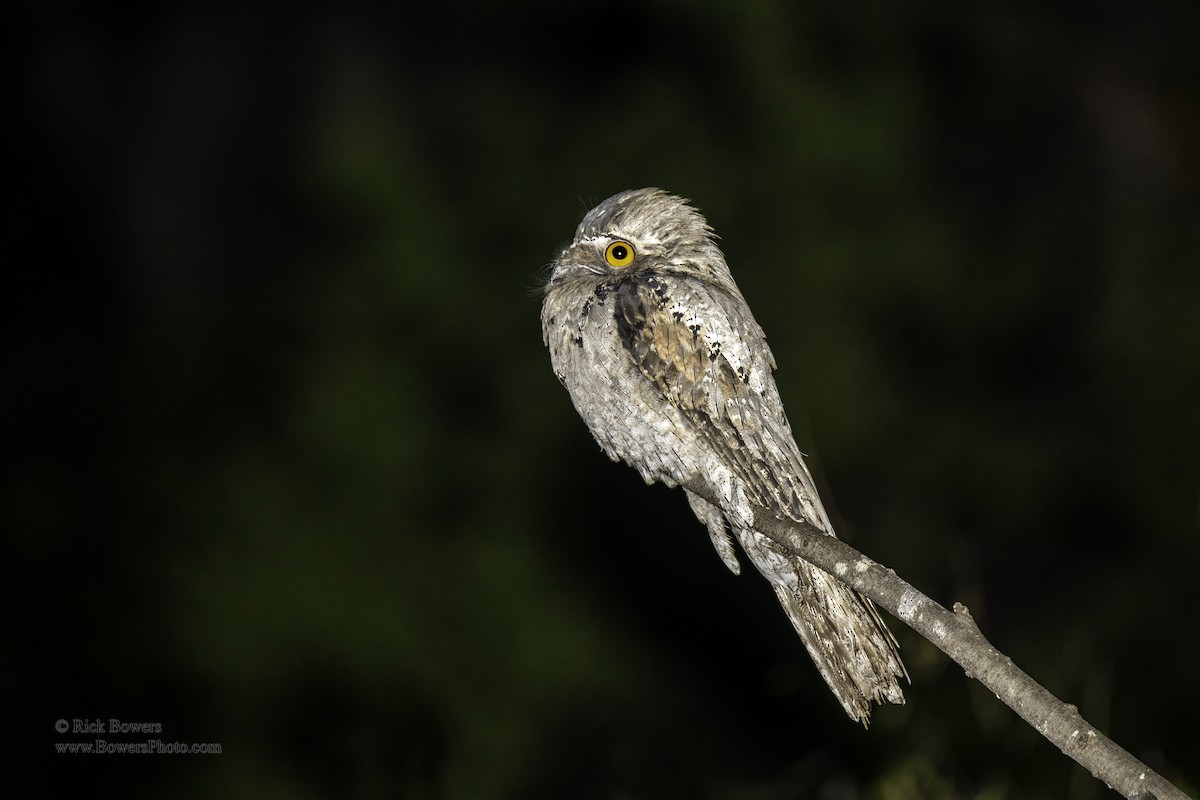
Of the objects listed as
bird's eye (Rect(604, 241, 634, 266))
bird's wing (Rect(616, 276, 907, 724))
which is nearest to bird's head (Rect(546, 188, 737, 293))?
bird's eye (Rect(604, 241, 634, 266))

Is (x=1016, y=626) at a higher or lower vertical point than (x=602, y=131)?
lower

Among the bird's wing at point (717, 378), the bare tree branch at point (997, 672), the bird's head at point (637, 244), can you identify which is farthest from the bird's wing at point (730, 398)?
the bare tree branch at point (997, 672)

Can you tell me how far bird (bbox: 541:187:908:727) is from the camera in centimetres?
274

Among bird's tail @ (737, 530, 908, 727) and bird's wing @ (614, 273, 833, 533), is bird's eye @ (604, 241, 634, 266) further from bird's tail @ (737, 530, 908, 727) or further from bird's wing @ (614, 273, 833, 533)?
bird's tail @ (737, 530, 908, 727)

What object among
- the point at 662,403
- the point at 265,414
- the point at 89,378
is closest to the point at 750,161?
the point at 265,414

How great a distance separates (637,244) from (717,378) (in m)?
0.47

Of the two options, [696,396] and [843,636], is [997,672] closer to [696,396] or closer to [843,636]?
[843,636]

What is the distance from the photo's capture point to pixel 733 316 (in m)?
2.84

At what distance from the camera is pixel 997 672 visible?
180 centimetres

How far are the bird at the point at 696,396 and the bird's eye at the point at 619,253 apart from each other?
1 centimetres

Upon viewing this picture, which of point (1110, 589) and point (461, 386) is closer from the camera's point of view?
point (1110, 589)

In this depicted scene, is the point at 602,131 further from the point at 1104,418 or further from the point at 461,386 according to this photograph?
the point at 1104,418

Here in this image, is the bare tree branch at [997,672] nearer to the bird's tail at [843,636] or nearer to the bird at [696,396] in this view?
the bird's tail at [843,636]

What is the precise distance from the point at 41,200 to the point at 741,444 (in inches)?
343
